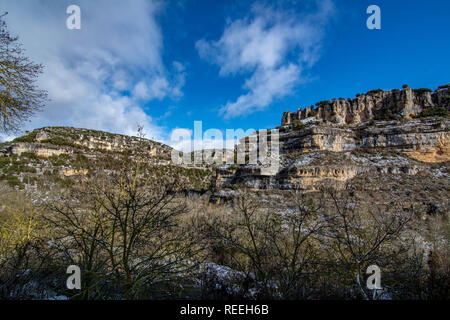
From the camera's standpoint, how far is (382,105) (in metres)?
46.6

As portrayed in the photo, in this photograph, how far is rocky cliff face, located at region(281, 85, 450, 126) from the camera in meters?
41.4

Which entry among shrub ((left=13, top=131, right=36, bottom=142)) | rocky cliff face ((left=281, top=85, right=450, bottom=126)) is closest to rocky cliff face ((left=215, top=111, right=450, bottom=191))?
rocky cliff face ((left=281, top=85, right=450, bottom=126))

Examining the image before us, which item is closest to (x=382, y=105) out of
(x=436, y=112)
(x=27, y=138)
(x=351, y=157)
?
(x=436, y=112)

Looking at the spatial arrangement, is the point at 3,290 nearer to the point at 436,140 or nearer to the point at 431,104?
the point at 436,140

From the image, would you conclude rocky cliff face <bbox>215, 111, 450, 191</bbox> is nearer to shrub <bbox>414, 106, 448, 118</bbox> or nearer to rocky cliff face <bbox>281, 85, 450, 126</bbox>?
shrub <bbox>414, 106, 448, 118</bbox>

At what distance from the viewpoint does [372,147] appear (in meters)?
30.8

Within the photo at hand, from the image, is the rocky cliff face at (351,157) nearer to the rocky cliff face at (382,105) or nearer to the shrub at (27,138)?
the rocky cliff face at (382,105)

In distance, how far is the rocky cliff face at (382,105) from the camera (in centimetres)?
4138

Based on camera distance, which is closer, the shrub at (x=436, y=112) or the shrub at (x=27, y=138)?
the shrub at (x=436, y=112)

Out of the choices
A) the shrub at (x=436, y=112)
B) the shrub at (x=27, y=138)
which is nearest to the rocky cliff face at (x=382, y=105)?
the shrub at (x=436, y=112)

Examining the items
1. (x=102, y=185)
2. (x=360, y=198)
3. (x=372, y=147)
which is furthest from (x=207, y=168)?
(x=102, y=185)

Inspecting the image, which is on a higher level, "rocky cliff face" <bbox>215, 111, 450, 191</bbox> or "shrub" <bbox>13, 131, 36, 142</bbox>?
"shrub" <bbox>13, 131, 36, 142</bbox>

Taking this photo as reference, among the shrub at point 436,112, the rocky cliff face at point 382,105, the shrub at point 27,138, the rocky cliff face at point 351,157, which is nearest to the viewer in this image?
the rocky cliff face at point 351,157
